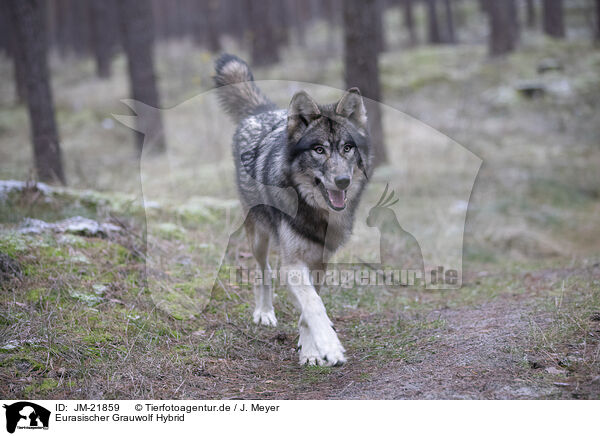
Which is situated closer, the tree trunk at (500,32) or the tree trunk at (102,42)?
the tree trunk at (500,32)

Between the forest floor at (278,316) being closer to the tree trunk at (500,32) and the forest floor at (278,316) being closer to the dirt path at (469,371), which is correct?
the dirt path at (469,371)

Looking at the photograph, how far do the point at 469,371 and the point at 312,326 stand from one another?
3.49 ft

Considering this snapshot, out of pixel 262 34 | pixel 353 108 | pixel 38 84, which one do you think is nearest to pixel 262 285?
pixel 353 108

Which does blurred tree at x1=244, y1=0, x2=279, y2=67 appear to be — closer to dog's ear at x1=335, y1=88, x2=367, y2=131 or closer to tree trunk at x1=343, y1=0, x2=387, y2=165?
tree trunk at x1=343, y1=0, x2=387, y2=165

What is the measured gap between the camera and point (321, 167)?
3686 millimetres

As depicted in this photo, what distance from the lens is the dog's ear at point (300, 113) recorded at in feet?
12.2

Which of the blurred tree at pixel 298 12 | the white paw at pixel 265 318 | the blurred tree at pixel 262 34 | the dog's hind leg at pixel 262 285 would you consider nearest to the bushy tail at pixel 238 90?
the dog's hind leg at pixel 262 285

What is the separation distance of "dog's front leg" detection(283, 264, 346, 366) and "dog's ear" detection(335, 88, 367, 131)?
121cm

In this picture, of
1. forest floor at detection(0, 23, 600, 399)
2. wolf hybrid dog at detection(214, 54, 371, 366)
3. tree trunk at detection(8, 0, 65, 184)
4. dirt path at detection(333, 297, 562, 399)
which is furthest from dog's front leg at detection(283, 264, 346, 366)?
tree trunk at detection(8, 0, 65, 184)

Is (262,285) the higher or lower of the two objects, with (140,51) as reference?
lower

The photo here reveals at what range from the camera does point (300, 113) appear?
3809mm

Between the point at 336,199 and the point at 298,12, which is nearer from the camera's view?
the point at 336,199

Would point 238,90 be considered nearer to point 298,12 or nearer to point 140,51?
point 140,51
